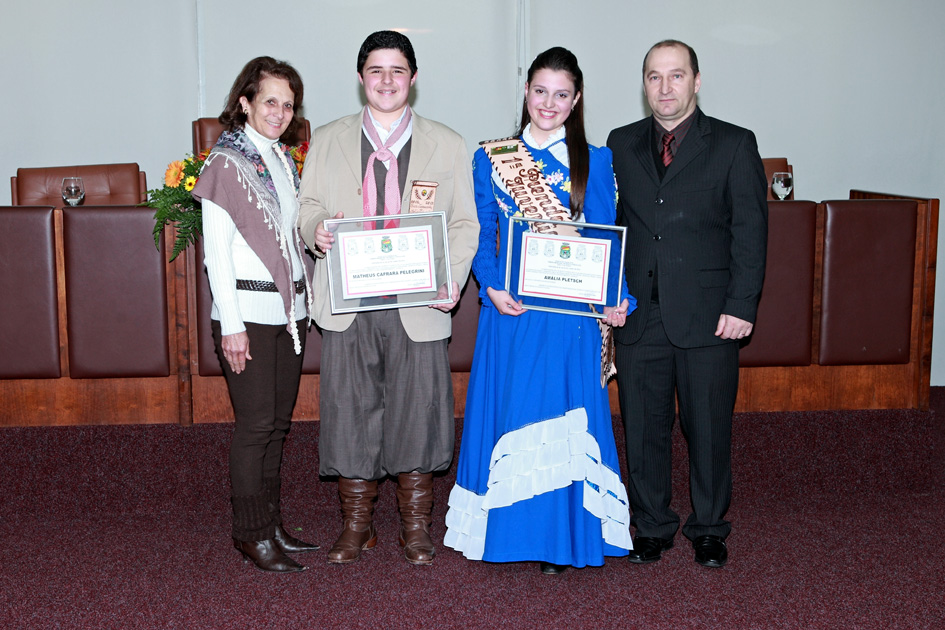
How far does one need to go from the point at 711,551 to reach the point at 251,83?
1.95 meters

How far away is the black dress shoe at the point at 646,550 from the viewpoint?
2.48 metres

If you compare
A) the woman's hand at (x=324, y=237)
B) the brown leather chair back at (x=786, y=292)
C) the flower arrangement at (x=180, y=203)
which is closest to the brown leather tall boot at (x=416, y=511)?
the woman's hand at (x=324, y=237)

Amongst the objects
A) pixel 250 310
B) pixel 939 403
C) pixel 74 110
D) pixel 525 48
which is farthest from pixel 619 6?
pixel 250 310

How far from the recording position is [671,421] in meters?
2.59

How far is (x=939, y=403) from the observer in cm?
430

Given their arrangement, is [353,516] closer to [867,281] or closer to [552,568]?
[552,568]

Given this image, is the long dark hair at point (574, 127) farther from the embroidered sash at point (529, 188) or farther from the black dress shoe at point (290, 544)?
the black dress shoe at point (290, 544)

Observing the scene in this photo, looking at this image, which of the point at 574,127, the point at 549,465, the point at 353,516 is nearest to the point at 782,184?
the point at 574,127

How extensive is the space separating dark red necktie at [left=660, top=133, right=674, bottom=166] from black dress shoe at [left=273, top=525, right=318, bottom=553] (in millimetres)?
1641

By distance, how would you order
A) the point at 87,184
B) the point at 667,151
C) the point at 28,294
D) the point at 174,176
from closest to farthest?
the point at 667,151, the point at 174,176, the point at 28,294, the point at 87,184

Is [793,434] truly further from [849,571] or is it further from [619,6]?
[619,6]

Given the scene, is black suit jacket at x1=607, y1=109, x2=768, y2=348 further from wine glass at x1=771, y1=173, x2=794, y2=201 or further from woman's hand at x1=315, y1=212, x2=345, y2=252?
wine glass at x1=771, y1=173, x2=794, y2=201

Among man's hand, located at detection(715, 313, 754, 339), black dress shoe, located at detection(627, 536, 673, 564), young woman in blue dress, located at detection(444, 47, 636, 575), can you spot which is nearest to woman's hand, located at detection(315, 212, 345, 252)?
young woman in blue dress, located at detection(444, 47, 636, 575)

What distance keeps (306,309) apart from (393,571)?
0.84m
